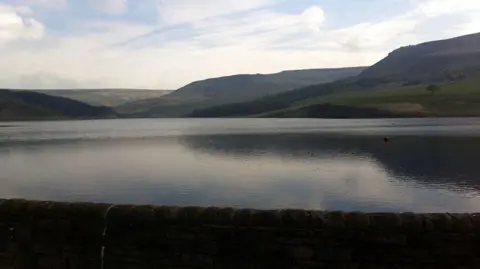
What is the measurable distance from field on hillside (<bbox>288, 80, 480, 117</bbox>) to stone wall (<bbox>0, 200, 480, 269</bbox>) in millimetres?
151607

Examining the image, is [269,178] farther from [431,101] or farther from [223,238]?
[431,101]

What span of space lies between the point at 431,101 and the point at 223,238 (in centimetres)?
16409

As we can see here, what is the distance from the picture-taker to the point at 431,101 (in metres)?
160

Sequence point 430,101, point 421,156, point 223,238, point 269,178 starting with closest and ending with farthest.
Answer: point 223,238 < point 269,178 < point 421,156 < point 430,101

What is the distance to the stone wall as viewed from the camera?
22.0 ft

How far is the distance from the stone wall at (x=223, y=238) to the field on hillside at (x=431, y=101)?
15161cm

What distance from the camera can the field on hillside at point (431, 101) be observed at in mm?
149750

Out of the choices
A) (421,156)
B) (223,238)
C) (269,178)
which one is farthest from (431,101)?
(223,238)

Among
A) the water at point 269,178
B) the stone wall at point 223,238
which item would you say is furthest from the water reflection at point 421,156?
the stone wall at point 223,238

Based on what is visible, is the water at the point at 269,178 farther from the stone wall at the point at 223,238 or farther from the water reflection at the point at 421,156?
the stone wall at the point at 223,238

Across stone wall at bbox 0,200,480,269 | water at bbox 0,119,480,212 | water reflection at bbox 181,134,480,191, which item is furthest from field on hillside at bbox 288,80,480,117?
stone wall at bbox 0,200,480,269

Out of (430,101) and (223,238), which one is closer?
→ (223,238)

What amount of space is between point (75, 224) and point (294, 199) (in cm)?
1601

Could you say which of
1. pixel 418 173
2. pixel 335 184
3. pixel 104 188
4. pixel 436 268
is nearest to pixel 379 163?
pixel 418 173
